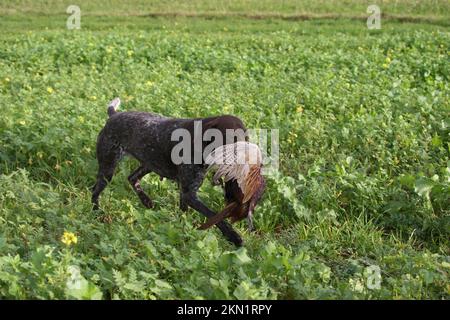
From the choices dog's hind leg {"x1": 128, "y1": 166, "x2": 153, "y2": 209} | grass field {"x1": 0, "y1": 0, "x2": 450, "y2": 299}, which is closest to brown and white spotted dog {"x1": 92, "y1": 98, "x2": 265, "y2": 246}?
dog's hind leg {"x1": 128, "y1": 166, "x2": 153, "y2": 209}

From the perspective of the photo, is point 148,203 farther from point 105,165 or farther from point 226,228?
point 226,228

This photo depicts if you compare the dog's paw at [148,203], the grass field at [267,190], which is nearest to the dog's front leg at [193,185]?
the grass field at [267,190]

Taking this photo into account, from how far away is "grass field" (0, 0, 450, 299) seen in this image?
13.2ft

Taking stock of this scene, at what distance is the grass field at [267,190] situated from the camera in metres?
4.02

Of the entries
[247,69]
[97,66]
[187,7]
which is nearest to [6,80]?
[97,66]

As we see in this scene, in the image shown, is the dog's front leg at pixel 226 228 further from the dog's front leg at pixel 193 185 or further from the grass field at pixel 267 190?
the grass field at pixel 267 190

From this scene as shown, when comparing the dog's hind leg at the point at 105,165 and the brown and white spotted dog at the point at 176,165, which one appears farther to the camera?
the dog's hind leg at the point at 105,165

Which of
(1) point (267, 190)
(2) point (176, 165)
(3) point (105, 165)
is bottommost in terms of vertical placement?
(1) point (267, 190)

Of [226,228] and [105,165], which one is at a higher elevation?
[105,165]

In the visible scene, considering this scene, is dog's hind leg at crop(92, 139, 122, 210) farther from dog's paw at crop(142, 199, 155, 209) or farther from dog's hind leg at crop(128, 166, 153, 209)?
dog's paw at crop(142, 199, 155, 209)

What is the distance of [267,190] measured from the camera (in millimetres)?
5703

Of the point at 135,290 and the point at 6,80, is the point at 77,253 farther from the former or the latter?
the point at 6,80

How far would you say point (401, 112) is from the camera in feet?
24.6

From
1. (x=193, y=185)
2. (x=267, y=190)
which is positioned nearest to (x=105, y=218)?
(x=193, y=185)
